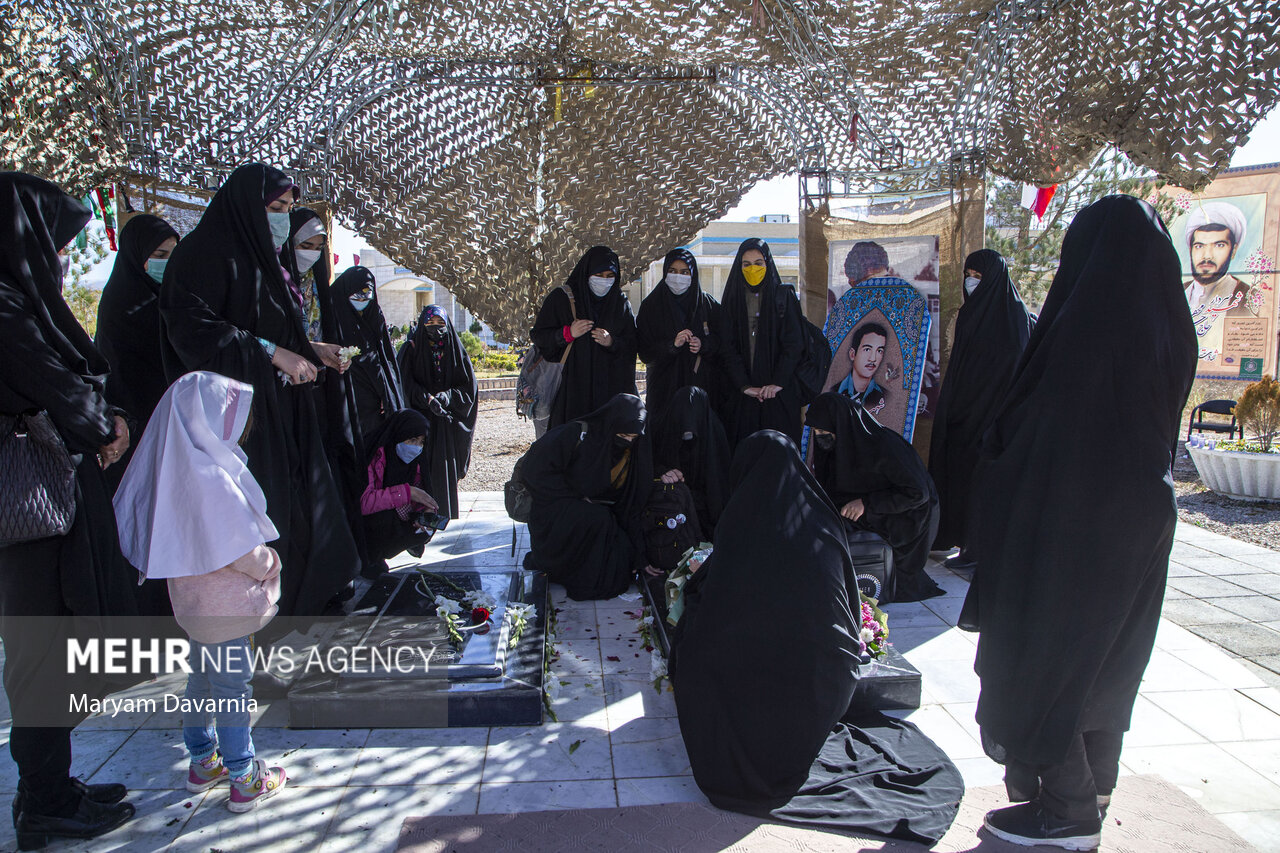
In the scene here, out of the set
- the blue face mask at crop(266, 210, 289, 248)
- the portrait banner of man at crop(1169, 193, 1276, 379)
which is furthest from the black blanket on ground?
the portrait banner of man at crop(1169, 193, 1276, 379)

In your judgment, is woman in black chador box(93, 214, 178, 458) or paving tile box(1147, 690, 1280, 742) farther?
woman in black chador box(93, 214, 178, 458)

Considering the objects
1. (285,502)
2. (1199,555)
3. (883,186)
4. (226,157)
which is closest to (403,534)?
(285,502)

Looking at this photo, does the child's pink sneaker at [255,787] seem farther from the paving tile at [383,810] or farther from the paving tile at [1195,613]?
the paving tile at [1195,613]

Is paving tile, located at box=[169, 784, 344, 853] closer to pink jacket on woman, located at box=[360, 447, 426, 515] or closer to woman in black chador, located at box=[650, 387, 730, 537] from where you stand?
pink jacket on woman, located at box=[360, 447, 426, 515]

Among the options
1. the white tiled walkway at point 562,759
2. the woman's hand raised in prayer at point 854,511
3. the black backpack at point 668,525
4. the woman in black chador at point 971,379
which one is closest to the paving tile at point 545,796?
the white tiled walkway at point 562,759

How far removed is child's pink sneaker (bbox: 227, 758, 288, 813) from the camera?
2.16m

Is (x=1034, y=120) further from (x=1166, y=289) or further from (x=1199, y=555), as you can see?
(x=1166, y=289)

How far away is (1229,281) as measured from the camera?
44.2ft

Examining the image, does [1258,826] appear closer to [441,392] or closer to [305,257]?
[305,257]

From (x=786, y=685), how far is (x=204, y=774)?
1.64 m

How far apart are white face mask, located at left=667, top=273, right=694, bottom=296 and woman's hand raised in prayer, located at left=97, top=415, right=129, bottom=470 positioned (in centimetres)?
292

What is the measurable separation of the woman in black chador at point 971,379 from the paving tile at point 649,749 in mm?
2323

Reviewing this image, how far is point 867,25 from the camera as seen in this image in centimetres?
456
